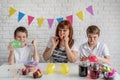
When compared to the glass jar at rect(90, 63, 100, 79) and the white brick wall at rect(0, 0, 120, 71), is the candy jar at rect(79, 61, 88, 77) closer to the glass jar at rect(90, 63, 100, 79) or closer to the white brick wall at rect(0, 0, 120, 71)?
the glass jar at rect(90, 63, 100, 79)

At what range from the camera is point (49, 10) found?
3.38 m

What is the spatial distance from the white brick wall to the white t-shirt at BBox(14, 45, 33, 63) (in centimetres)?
65

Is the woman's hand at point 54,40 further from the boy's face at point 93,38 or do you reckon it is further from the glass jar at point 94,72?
the glass jar at point 94,72

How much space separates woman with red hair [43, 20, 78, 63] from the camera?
270cm

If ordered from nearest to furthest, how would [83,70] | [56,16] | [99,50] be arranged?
[83,70], [99,50], [56,16]

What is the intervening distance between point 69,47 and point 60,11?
81 centimetres

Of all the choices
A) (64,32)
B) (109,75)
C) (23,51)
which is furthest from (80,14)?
(109,75)

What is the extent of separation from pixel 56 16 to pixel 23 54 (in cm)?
89

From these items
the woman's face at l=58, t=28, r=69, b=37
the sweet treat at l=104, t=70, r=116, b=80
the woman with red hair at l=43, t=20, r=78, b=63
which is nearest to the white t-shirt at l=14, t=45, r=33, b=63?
the woman with red hair at l=43, t=20, r=78, b=63

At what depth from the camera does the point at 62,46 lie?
2.76 metres

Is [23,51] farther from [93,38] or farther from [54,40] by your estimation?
[93,38]

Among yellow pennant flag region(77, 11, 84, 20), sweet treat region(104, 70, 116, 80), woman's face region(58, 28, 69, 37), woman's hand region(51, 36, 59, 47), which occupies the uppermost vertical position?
yellow pennant flag region(77, 11, 84, 20)

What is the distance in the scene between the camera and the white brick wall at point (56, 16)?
337 centimetres

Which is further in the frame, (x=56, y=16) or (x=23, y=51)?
(x=56, y=16)
